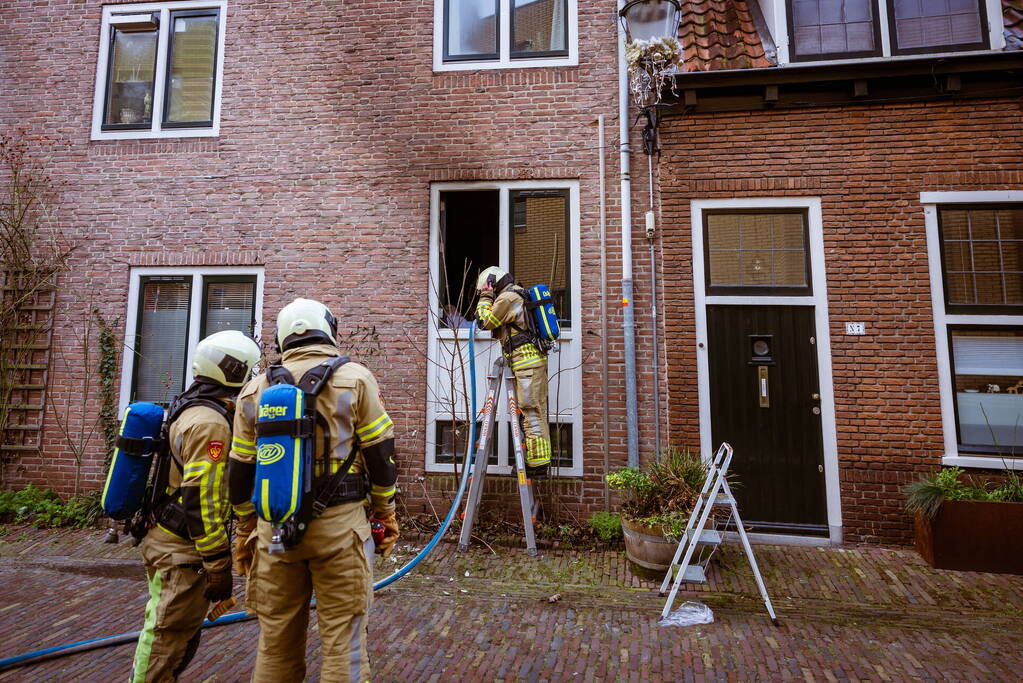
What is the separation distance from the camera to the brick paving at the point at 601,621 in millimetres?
3305

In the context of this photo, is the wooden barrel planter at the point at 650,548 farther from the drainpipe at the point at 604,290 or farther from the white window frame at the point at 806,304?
the white window frame at the point at 806,304

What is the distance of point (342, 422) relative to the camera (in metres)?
2.40

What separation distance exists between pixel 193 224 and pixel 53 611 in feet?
14.7

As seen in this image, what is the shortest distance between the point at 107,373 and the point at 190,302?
135cm

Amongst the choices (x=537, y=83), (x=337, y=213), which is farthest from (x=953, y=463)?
(x=337, y=213)

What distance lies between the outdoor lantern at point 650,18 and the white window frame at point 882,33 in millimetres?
1378

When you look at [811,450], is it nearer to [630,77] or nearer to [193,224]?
[630,77]

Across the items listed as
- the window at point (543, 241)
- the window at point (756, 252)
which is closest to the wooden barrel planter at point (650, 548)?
the window at point (543, 241)

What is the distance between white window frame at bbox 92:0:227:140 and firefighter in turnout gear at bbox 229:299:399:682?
5.89 metres

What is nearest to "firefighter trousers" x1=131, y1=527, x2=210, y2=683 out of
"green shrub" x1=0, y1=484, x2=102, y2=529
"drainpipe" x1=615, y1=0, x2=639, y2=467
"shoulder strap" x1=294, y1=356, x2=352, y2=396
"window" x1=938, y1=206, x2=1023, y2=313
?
"shoulder strap" x1=294, y1=356, x2=352, y2=396

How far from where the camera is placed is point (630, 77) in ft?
20.0

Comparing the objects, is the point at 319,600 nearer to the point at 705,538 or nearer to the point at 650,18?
the point at 705,538

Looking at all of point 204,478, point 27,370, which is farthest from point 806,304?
point 27,370

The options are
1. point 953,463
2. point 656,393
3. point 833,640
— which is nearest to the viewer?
point 833,640
